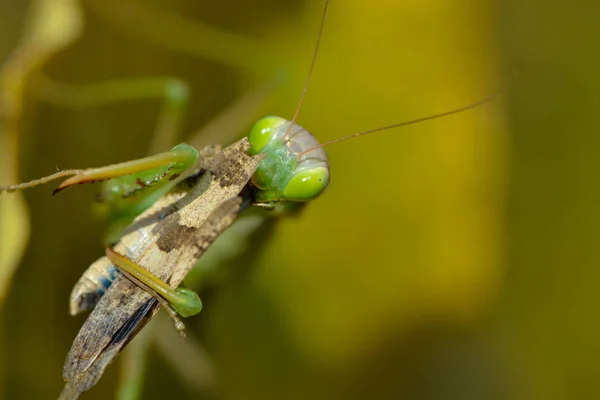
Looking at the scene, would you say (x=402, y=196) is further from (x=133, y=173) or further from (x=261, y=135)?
(x=133, y=173)

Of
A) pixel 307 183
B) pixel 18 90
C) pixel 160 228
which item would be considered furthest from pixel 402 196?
pixel 18 90

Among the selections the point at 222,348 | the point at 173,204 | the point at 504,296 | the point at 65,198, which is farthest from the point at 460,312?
the point at 65,198

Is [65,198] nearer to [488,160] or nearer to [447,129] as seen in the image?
[447,129]

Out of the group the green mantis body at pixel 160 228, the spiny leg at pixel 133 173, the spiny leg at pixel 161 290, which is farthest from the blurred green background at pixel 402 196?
the spiny leg at pixel 161 290

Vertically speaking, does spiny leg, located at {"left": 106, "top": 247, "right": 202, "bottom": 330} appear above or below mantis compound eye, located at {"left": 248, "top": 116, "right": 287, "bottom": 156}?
below

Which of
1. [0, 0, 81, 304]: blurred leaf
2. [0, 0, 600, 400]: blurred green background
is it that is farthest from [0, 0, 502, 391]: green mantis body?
[0, 0, 600, 400]: blurred green background

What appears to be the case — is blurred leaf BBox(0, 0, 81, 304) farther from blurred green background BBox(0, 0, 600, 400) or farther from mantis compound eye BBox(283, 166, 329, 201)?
mantis compound eye BBox(283, 166, 329, 201)
